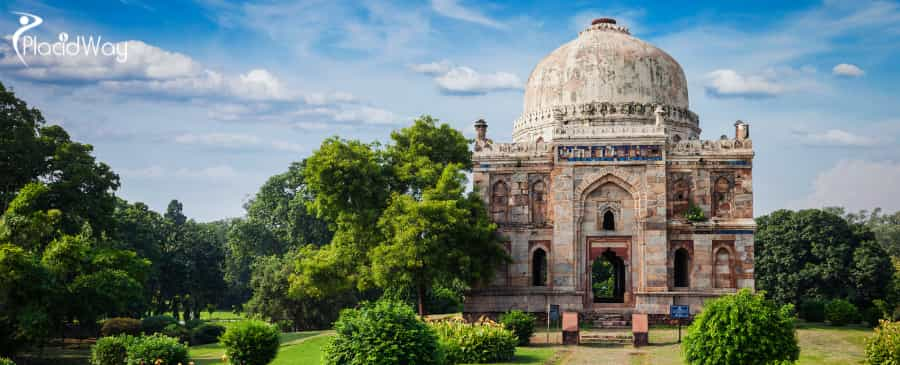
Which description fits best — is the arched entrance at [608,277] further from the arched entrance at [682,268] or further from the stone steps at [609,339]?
the stone steps at [609,339]

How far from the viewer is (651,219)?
31.1 meters

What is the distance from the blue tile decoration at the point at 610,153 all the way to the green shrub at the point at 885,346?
517 inches

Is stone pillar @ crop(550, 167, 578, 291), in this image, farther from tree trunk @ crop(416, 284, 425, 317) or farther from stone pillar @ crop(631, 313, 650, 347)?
stone pillar @ crop(631, 313, 650, 347)

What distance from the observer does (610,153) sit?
104 ft

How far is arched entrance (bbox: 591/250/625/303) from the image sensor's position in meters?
37.1

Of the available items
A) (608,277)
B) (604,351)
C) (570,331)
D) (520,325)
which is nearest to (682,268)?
(570,331)

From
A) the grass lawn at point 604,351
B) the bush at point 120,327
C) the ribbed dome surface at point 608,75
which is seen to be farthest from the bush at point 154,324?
the ribbed dome surface at point 608,75

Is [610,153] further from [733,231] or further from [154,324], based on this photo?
[154,324]

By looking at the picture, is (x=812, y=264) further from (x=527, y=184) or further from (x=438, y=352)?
(x=438, y=352)

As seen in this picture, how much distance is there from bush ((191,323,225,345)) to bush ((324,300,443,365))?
16.7 meters

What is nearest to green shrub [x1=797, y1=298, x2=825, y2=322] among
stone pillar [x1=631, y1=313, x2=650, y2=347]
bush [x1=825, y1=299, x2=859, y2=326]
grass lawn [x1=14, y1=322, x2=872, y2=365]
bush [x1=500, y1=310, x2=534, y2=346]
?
bush [x1=825, y1=299, x2=859, y2=326]

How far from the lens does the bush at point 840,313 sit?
31859mm

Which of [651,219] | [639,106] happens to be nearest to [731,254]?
[651,219]

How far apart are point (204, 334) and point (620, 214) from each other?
51.9ft
